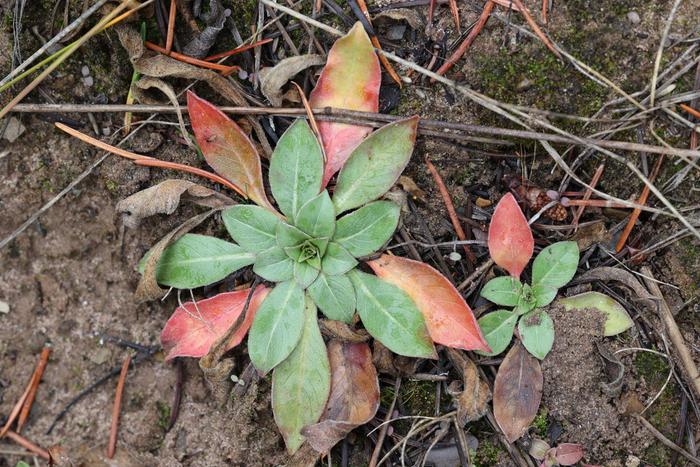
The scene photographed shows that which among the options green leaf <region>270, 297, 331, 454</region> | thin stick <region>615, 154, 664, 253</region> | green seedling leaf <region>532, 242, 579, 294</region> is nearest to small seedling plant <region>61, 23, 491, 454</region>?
green leaf <region>270, 297, 331, 454</region>

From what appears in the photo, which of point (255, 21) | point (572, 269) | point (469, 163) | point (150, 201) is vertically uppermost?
point (255, 21)

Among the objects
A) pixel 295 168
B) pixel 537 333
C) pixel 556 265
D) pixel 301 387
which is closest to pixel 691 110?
pixel 556 265

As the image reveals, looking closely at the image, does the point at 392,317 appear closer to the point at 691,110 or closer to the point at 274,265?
the point at 274,265

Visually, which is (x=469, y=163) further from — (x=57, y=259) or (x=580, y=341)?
(x=57, y=259)

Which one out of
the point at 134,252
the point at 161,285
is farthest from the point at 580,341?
the point at 134,252

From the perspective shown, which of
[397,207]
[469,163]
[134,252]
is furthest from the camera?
[134,252]

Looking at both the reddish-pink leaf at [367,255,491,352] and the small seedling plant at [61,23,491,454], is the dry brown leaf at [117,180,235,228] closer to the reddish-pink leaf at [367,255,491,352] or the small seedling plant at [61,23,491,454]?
the small seedling plant at [61,23,491,454]

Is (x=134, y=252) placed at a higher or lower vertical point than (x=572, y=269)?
higher

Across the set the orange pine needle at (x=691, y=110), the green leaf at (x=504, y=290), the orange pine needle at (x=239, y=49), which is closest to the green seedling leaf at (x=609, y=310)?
the green leaf at (x=504, y=290)
